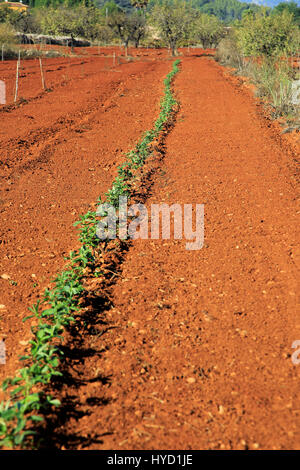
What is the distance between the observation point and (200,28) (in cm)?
4259

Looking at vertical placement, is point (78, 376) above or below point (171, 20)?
below

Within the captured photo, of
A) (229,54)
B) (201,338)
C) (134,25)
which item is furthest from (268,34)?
(134,25)

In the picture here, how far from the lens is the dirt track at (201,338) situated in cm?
239

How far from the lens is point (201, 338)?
312cm

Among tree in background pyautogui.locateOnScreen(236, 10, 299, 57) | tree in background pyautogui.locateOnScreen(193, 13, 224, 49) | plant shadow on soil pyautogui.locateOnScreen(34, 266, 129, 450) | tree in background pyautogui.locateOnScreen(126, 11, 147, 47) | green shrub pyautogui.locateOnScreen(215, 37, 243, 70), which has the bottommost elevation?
plant shadow on soil pyautogui.locateOnScreen(34, 266, 129, 450)

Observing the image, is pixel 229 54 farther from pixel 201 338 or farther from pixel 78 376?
pixel 78 376

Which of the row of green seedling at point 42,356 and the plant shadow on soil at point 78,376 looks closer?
the row of green seedling at point 42,356

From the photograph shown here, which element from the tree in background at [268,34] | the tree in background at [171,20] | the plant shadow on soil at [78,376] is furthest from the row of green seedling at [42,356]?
the tree in background at [171,20]

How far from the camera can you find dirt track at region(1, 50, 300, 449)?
2389 mm

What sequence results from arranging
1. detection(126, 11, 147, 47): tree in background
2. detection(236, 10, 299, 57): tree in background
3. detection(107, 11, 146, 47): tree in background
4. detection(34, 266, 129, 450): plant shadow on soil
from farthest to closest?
detection(126, 11, 147, 47): tree in background < detection(107, 11, 146, 47): tree in background < detection(236, 10, 299, 57): tree in background < detection(34, 266, 129, 450): plant shadow on soil

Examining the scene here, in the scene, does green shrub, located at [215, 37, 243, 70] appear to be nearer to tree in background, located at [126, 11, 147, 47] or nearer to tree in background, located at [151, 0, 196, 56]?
tree in background, located at [151, 0, 196, 56]

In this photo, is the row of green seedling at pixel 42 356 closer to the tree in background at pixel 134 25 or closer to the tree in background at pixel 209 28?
the tree in background at pixel 134 25

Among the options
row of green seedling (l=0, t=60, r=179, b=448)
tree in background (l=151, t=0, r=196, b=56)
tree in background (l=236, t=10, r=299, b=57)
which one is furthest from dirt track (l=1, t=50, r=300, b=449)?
tree in background (l=151, t=0, r=196, b=56)

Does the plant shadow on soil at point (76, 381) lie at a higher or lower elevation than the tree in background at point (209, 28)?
lower
